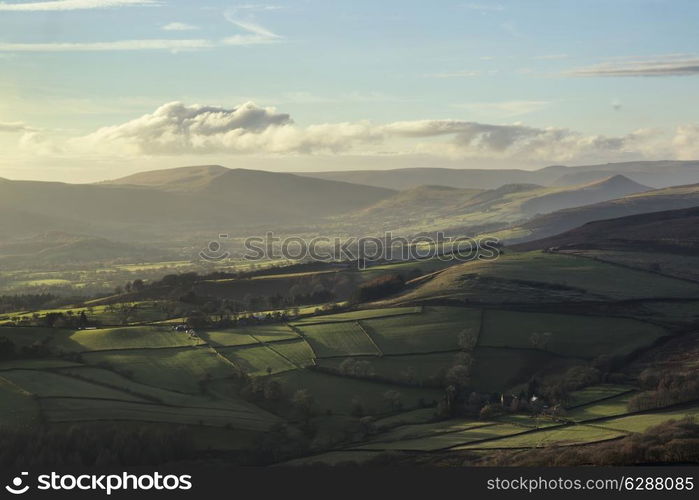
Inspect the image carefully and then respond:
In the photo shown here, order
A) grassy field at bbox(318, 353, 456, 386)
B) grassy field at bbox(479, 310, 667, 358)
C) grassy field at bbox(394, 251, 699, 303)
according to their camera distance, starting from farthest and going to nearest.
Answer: grassy field at bbox(394, 251, 699, 303) < grassy field at bbox(479, 310, 667, 358) < grassy field at bbox(318, 353, 456, 386)

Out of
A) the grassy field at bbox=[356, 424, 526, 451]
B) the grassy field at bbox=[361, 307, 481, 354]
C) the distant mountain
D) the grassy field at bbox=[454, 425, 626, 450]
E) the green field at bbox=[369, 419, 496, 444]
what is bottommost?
the green field at bbox=[369, 419, 496, 444]

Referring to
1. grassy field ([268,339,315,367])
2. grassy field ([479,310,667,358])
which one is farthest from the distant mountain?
grassy field ([268,339,315,367])

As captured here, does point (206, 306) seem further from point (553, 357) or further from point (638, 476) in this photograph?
point (638, 476)

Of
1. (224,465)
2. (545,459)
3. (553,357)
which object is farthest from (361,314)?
(545,459)

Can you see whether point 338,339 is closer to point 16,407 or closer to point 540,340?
point 540,340

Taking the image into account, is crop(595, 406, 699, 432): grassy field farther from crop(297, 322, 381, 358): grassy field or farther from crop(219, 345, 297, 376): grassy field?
crop(219, 345, 297, 376): grassy field

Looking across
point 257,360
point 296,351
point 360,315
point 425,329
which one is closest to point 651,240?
point 425,329
